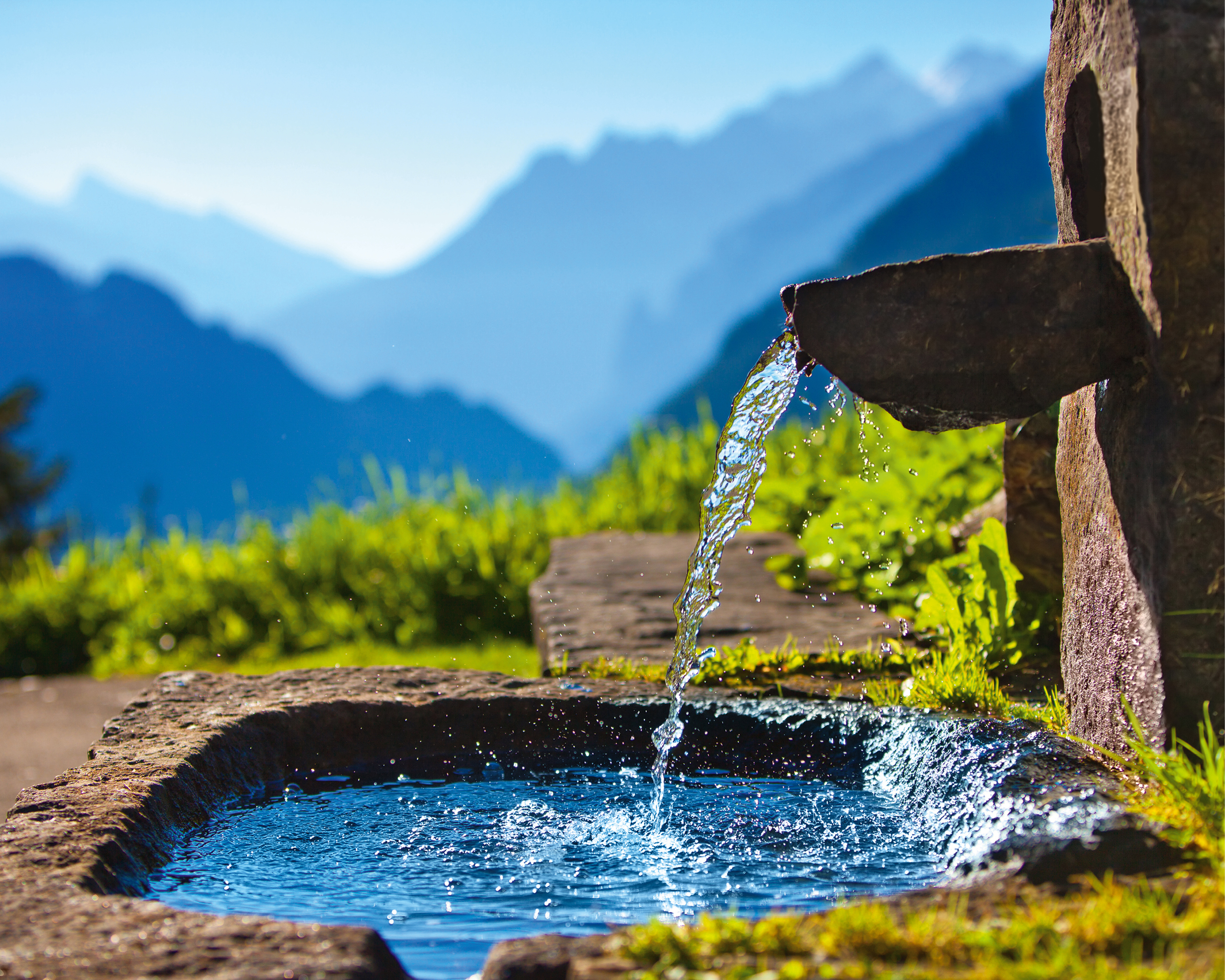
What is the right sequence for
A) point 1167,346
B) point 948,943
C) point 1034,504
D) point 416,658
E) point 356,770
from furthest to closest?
1. point 416,658
2. point 1034,504
3. point 356,770
4. point 1167,346
5. point 948,943

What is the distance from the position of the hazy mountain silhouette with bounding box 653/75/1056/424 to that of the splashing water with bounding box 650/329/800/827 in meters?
65.1

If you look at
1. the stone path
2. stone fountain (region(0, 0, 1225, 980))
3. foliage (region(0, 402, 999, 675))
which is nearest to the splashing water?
stone fountain (region(0, 0, 1225, 980))

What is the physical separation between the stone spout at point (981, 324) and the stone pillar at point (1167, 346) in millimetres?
79

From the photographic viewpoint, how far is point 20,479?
27.4m

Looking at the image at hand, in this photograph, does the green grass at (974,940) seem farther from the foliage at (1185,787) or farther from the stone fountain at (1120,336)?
the stone fountain at (1120,336)

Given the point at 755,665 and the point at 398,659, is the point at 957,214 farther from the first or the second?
the point at 755,665

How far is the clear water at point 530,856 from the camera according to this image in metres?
1.96

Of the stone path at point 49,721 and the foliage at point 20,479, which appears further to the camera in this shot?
the foliage at point 20,479

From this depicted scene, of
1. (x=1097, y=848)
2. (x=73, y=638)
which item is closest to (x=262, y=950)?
(x=1097, y=848)

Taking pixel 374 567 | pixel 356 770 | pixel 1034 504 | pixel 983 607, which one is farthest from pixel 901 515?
pixel 374 567

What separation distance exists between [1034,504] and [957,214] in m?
90.0

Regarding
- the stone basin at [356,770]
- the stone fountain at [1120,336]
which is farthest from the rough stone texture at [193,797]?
the stone fountain at [1120,336]

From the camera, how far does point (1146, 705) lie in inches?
82.6

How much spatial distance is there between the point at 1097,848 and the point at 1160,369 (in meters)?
0.89
